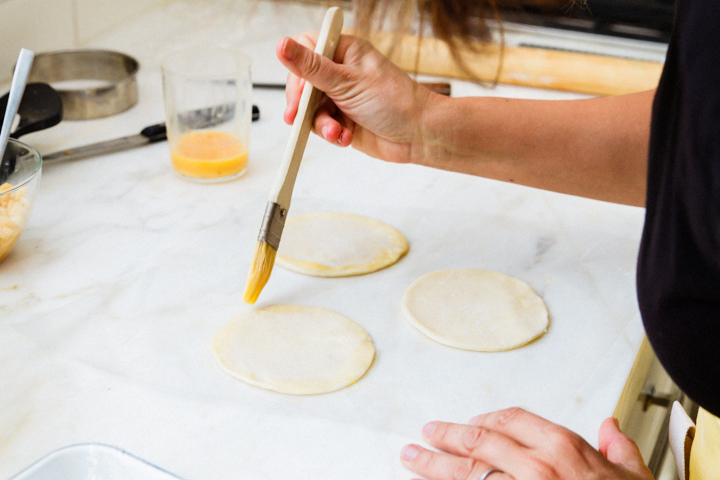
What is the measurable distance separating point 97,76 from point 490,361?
3.57ft

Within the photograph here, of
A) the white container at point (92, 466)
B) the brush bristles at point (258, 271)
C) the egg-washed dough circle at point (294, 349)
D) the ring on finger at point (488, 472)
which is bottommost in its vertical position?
the white container at point (92, 466)

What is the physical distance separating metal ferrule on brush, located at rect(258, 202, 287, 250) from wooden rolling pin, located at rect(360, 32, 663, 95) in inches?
30.7

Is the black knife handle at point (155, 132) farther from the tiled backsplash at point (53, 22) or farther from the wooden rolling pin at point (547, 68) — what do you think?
the wooden rolling pin at point (547, 68)

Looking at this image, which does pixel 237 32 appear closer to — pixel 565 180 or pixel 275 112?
pixel 275 112

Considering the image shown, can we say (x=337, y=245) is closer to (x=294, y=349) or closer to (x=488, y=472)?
(x=294, y=349)

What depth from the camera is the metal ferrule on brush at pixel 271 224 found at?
2.65 feet

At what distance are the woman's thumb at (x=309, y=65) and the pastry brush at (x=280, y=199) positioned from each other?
3 centimetres

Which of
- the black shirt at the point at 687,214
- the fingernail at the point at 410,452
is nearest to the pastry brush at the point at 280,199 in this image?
the fingernail at the point at 410,452

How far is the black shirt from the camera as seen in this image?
53 cm

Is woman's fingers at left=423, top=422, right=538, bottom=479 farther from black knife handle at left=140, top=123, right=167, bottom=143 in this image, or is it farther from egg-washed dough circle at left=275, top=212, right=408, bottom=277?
black knife handle at left=140, top=123, right=167, bottom=143

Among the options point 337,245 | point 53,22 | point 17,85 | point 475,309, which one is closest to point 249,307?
point 337,245

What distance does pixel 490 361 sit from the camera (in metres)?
0.78

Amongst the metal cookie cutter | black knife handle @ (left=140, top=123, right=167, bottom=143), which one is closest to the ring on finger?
black knife handle @ (left=140, top=123, right=167, bottom=143)

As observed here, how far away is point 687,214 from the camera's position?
570 mm
